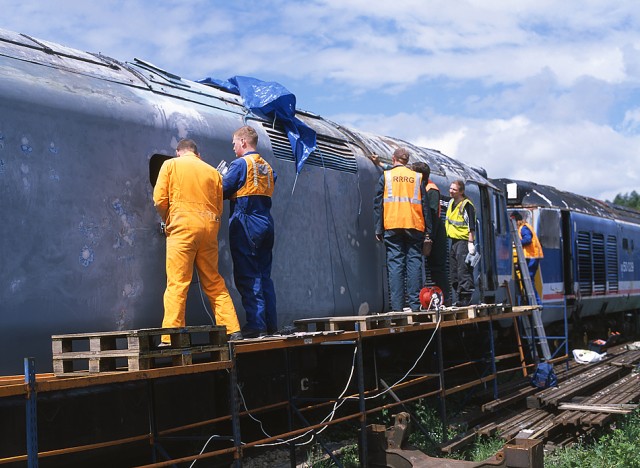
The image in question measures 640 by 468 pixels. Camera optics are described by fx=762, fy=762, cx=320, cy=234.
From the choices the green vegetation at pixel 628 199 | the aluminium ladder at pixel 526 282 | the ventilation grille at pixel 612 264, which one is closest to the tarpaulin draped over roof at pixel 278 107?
the aluminium ladder at pixel 526 282

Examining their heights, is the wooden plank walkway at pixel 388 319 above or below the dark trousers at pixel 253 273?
below

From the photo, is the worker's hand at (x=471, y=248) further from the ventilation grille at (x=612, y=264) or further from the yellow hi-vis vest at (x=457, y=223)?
the ventilation grille at (x=612, y=264)

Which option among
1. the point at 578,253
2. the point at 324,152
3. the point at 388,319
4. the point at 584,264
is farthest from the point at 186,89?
the point at 584,264

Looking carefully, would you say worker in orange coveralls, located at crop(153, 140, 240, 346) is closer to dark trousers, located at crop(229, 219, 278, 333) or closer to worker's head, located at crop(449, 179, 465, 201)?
dark trousers, located at crop(229, 219, 278, 333)

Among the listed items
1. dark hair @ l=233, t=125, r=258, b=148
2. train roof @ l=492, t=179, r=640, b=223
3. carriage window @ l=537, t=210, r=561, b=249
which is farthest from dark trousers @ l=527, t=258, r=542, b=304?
dark hair @ l=233, t=125, r=258, b=148

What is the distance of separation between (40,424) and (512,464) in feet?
11.4

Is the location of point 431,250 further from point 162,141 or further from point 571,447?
point 162,141

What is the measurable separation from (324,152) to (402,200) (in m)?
1.01

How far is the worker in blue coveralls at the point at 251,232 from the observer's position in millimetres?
6113

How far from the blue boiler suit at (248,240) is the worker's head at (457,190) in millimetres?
4123

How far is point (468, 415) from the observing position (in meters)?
9.27

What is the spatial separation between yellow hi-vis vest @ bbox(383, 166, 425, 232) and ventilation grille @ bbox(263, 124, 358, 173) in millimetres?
482

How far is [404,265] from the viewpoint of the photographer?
8469 millimetres

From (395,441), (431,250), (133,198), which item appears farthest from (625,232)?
(133,198)
